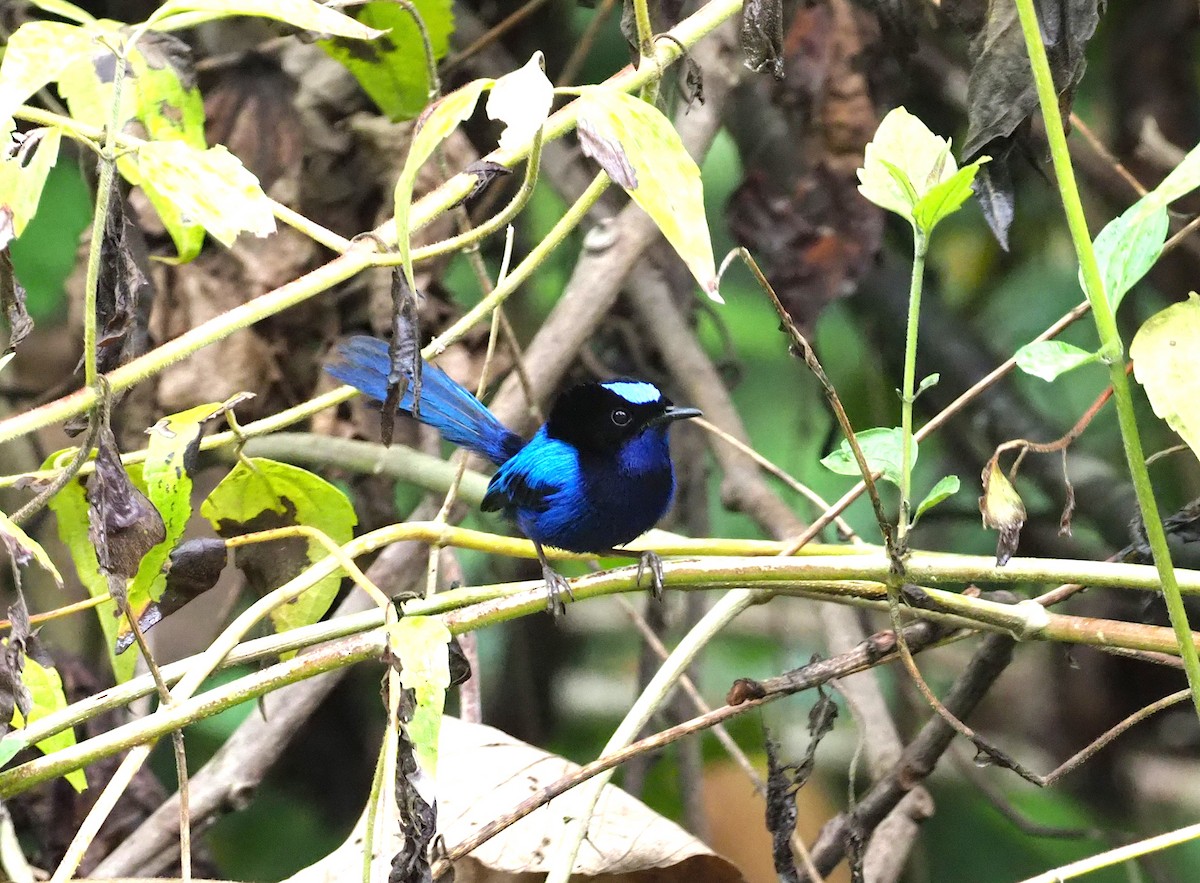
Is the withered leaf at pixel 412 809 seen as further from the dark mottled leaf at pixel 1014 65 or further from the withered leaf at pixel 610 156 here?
the dark mottled leaf at pixel 1014 65

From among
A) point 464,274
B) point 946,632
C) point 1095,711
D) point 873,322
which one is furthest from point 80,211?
point 1095,711

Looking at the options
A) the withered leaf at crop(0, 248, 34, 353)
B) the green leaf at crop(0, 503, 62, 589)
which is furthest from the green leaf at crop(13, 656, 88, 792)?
the withered leaf at crop(0, 248, 34, 353)

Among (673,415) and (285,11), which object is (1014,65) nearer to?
(285,11)

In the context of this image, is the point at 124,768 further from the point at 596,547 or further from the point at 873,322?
the point at 873,322

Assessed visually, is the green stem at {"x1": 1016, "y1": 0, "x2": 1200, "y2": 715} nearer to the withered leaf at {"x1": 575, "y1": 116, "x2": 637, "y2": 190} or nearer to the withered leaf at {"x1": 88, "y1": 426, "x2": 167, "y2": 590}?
the withered leaf at {"x1": 575, "y1": 116, "x2": 637, "y2": 190}

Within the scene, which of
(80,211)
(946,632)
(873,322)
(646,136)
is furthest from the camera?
(873,322)

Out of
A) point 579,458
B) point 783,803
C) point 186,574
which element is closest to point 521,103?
point 186,574
